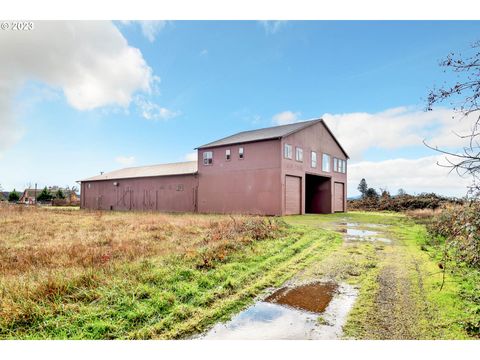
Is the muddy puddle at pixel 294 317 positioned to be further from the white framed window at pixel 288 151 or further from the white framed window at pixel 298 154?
the white framed window at pixel 298 154

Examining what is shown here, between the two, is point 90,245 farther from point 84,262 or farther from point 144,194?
point 144,194

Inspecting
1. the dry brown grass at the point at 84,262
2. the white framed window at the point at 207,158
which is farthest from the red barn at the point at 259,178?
the dry brown grass at the point at 84,262

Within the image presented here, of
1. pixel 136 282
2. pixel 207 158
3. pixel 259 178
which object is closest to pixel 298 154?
pixel 259 178

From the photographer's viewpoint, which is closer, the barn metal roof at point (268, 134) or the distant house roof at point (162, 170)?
the barn metal roof at point (268, 134)

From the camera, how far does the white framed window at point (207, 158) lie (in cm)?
2214

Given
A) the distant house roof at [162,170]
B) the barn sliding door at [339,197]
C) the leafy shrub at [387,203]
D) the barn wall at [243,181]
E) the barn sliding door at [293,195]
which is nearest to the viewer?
the barn wall at [243,181]

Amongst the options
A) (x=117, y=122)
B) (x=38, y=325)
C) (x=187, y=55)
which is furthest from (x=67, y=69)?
(x=117, y=122)

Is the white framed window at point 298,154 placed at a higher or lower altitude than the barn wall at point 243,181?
higher

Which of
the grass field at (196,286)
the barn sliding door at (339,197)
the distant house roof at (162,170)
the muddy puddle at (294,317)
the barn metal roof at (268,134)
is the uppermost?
the barn metal roof at (268,134)

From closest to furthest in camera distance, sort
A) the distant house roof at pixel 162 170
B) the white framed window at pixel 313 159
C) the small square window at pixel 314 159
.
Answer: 1. the white framed window at pixel 313 159
2. the small square window at pixel 314 159
3. the distant house roof at pixel 162 170

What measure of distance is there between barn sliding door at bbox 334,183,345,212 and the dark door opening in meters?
1.36

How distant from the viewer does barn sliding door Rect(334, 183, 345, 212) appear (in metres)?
24.6

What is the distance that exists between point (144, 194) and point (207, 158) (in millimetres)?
9372

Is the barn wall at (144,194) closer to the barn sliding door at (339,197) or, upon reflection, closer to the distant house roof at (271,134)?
the distant house roof at (271,134)
